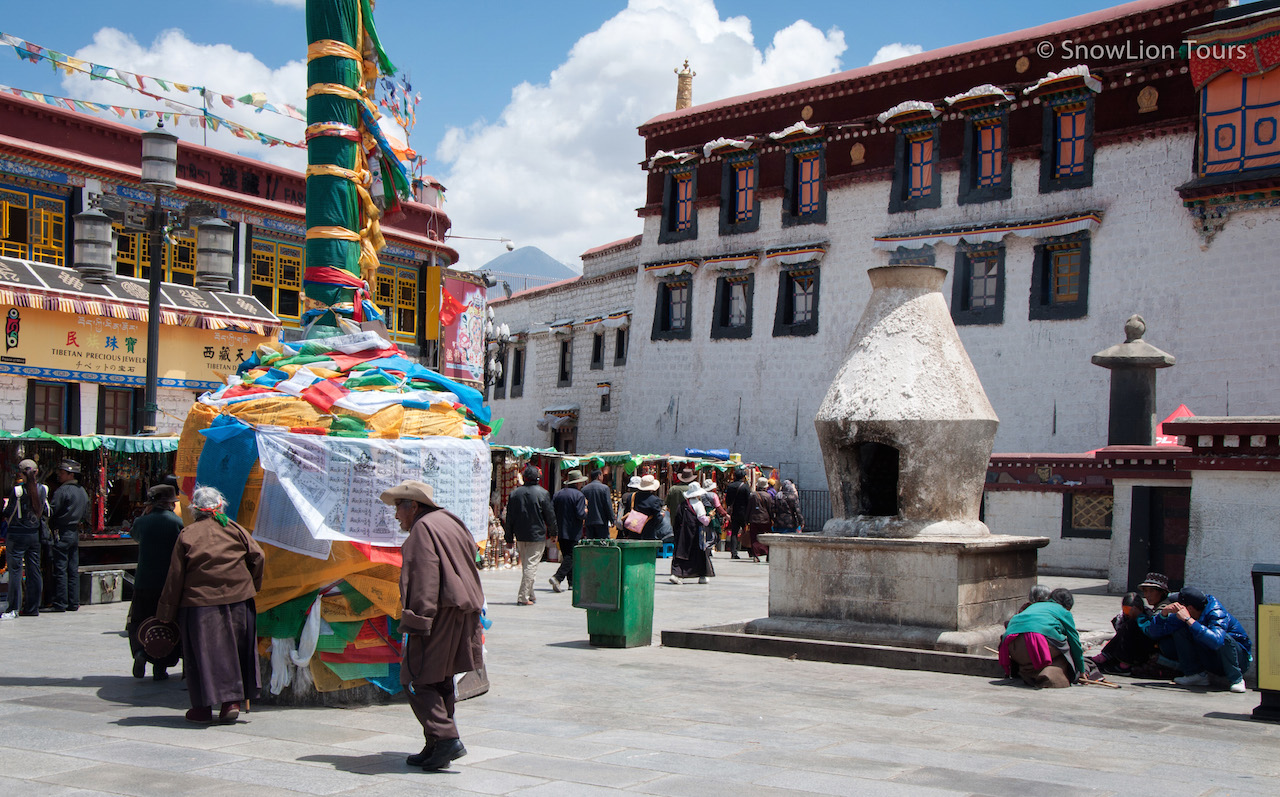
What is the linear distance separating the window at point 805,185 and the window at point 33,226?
18143 mm

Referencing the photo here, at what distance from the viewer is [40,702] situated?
7.68m

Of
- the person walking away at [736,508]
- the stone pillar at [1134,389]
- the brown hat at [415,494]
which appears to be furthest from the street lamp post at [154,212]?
the stone pillar at [1134,389]

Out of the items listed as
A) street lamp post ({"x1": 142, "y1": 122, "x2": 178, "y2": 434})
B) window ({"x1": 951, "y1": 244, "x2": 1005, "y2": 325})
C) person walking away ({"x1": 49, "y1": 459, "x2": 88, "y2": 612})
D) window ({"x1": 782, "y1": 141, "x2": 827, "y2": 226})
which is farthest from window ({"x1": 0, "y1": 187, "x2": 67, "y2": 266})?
window ({"x1": 951, "y1": 244, "x2": 1005, "y2": 325})

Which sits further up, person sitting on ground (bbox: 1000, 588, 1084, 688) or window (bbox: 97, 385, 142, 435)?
window (bbox: 97, 385, 142, 435)

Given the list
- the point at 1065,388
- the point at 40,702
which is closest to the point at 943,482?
the point at 40,702

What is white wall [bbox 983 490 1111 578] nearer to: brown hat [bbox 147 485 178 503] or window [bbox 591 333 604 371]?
brown hat [bbox 147 485 178 503]

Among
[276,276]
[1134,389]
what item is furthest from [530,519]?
[276,276]

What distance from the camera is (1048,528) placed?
850 inches

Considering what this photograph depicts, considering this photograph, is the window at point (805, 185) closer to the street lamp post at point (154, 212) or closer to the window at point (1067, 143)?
the window at point (1067, 143)

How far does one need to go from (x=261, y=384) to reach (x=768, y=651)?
512cm

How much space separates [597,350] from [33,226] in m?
20.2

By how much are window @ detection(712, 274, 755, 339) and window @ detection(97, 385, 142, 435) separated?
636 inches

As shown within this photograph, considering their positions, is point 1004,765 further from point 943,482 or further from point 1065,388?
point 1065,388

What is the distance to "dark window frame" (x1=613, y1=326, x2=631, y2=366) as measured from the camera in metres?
38.7
